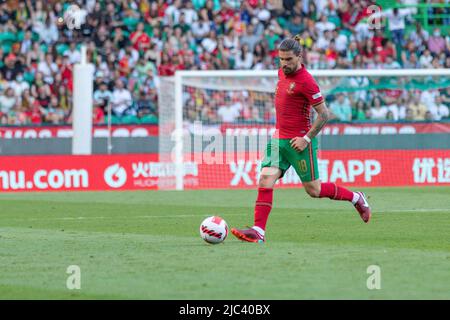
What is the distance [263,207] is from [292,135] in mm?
857

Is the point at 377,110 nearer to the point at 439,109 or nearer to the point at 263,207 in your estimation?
the point at 439,109

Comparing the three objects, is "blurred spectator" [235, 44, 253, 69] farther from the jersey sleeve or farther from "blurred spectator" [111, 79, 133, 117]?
the jersey sleeve

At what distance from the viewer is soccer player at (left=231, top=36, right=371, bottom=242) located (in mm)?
12320

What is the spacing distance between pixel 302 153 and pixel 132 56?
63.8 feet

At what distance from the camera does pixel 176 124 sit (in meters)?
25.8

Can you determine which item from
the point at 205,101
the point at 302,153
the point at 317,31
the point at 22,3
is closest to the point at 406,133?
the point at 205,101

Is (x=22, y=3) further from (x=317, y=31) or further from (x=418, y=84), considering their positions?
(x=418, y=84)

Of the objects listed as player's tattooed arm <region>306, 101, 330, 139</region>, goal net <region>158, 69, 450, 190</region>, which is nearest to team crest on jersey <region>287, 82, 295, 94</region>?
player's tattooed arm <region>306, 101, 330, 139</region>

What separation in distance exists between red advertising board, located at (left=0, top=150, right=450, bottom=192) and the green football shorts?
524 inches

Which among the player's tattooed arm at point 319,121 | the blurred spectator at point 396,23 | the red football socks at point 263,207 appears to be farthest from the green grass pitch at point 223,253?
the blurred spectator at point 396,23

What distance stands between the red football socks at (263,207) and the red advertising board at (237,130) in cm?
1372

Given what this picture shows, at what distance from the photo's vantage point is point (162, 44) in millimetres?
31859

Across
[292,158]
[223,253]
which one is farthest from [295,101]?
[223,253]
